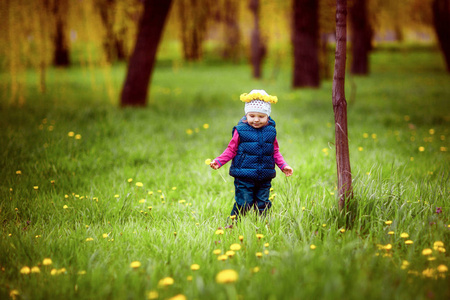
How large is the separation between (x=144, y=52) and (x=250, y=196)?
5298 mm

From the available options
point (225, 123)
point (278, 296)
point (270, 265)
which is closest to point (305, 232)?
point (270, 265)

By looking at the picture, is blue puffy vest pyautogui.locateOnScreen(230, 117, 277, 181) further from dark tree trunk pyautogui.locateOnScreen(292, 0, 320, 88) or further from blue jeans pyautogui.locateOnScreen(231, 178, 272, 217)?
dark tree trunk pyautogui.locateOnScreen(292, 0, 320, 88)

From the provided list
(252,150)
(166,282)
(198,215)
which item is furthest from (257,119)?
(166,282)

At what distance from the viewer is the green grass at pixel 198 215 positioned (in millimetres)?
1703

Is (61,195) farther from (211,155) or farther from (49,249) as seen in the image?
(211,155)

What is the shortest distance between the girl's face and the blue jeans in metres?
0.45

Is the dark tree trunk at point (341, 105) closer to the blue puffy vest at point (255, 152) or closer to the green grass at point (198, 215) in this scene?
the green grass at point (198, 215)

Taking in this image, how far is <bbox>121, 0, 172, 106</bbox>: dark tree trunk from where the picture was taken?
6762mm

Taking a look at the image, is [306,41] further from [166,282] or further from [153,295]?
[153,295]

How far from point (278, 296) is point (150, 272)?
2.31 ft

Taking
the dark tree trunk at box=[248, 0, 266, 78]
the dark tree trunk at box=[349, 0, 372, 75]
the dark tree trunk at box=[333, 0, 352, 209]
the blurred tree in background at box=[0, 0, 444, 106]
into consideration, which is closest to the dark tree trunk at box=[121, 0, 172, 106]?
the blurred tree in background at box=[0, 0, 444, 106]

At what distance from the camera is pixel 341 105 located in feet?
7.65

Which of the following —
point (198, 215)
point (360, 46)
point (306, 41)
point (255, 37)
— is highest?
point (255, 37)

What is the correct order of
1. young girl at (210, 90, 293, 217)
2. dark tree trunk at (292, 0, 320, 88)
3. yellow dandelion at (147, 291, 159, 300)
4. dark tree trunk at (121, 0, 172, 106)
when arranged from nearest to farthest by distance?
yellow dandelion at (147, 291, 159, 300) < young girl at (210, 90, 293, 217) < dark tree trunk at (121, 0, 172, 106) < dark tree trunk at (292, 0, 320, 88)
